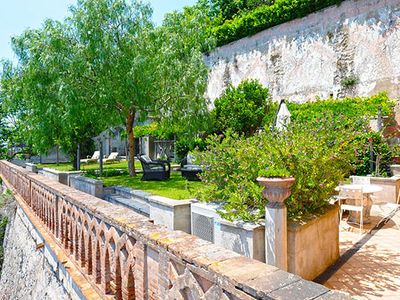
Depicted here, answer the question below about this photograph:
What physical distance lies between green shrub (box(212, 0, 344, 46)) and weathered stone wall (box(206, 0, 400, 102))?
362 mm

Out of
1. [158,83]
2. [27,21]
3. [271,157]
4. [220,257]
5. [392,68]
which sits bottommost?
[220,257]

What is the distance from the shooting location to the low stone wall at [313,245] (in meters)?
3.70

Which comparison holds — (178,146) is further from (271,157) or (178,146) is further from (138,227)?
(138,227)

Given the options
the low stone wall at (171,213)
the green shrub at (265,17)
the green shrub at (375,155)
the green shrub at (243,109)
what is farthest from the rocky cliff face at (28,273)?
the green shrub at (265,17)

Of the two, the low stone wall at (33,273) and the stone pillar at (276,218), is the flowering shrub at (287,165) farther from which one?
the low stone wall at (33,273)

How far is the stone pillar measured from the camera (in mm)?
3312

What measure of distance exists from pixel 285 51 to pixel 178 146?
29.4 ft

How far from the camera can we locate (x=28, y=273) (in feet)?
20.4

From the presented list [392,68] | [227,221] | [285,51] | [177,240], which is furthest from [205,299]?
[285,51]

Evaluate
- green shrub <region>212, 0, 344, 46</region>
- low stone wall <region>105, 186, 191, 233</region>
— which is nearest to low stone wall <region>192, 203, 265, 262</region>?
low stone wall <region>105, 186, 191, 233</region>

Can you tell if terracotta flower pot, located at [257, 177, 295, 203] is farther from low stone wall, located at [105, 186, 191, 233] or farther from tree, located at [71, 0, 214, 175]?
tree, located at [71, 0, 214, 175]

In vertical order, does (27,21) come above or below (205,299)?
above

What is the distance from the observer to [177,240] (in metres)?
2.18

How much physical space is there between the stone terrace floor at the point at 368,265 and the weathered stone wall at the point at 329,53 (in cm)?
1075
